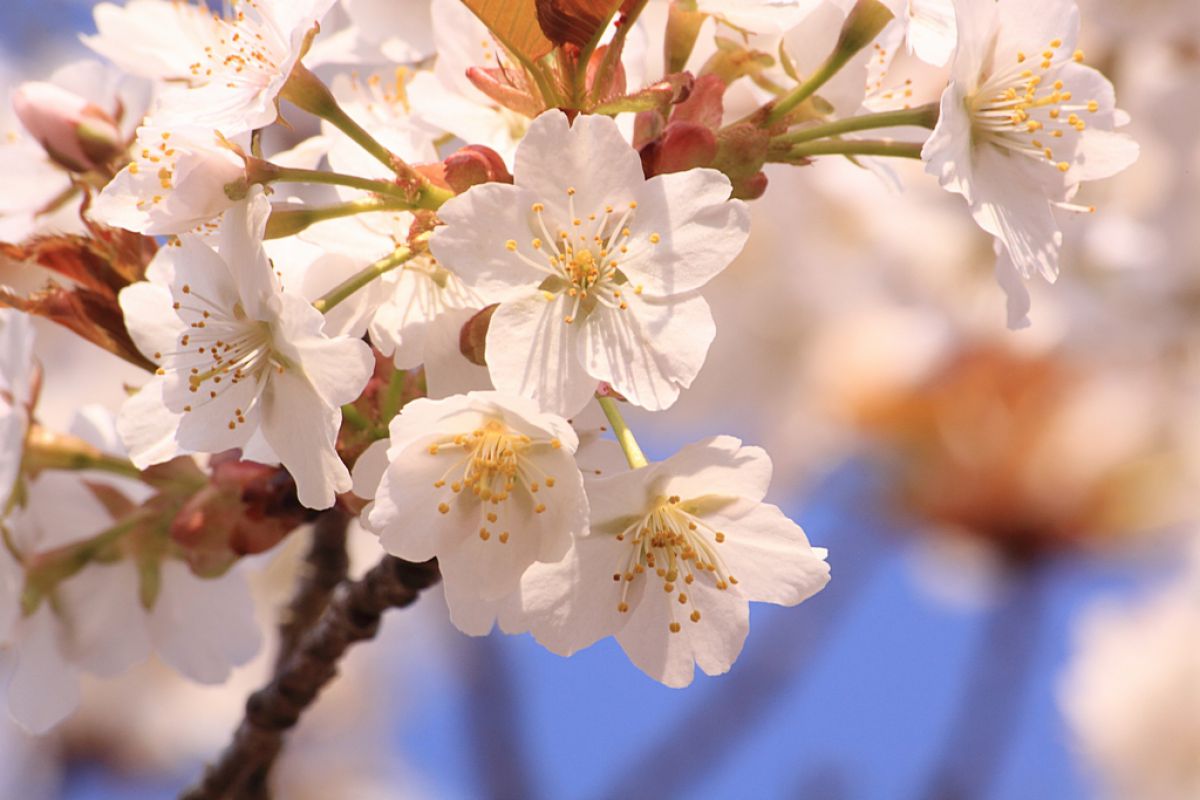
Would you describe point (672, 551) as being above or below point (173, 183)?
below

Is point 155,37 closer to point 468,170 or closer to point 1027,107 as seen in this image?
point 468,170

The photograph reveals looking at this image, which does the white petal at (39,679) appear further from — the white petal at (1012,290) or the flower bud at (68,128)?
the white petal at (1012,290)

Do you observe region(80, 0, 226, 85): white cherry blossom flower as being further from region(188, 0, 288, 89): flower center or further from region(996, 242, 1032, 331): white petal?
region(996, 242, 1032, 331): white petal

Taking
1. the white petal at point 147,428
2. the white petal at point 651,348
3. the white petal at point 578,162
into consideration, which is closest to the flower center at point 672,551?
the white petal at point 651,348

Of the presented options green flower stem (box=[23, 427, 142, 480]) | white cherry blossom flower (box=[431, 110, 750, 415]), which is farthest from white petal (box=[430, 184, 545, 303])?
green flower stem (box=[23, 427, 142, 480])

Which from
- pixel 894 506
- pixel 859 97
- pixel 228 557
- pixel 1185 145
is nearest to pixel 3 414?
pixel 228 557

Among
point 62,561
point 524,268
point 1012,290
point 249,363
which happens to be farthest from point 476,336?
point 62,561

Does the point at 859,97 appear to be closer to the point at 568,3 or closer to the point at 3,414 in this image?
the point at 568,3
